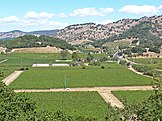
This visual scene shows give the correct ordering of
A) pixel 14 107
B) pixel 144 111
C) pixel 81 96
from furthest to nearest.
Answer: pixel 81 96 → pixel 14 107 → pixel 144 111

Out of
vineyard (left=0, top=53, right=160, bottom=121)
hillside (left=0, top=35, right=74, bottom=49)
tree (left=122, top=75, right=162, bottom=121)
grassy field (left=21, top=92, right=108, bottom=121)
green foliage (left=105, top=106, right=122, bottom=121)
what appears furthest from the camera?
hillside (left=0, top=35, right=74, bottom=49)

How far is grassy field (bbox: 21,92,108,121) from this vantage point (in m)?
43.4

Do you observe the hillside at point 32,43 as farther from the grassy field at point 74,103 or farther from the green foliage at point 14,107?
the green foliage at point 14,107

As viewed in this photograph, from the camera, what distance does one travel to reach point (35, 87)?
229 ft

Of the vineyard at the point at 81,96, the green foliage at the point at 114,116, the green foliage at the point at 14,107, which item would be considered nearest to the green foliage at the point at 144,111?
the green foliage at the point at 114,116

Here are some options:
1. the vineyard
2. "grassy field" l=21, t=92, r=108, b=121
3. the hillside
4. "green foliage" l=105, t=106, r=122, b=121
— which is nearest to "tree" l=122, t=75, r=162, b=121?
"green foliage" l=105, t=106, r=122, b=121

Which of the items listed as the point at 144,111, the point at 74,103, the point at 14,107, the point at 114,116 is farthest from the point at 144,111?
the point at 74,103

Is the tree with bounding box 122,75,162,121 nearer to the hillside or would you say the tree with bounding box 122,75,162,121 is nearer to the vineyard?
the vineyard

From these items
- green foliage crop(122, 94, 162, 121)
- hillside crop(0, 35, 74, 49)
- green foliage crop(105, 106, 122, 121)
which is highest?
green foliage crop(122, 94, 162, 121)

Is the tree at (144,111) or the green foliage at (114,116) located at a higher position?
the tree at (144,111)

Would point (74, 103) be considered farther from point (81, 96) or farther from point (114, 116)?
point (114, 116)

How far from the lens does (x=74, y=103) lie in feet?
166

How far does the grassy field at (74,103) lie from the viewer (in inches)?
1709

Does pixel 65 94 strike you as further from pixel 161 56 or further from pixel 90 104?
pixel 161 56
